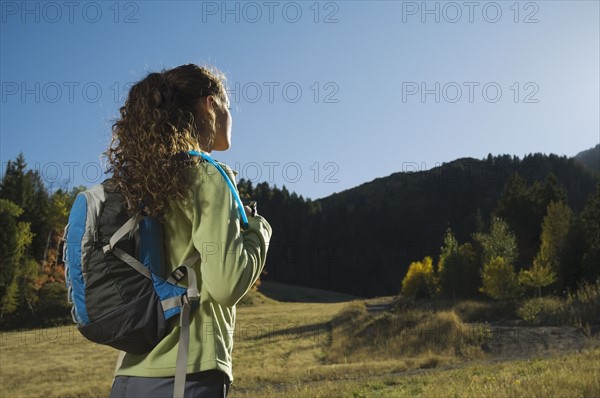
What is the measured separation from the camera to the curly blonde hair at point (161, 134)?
7.14 feet

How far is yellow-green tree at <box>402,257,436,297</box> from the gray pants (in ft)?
195

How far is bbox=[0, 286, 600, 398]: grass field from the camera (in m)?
8.62

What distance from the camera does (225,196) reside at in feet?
7.13

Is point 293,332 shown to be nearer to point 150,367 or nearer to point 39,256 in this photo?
point 39,256

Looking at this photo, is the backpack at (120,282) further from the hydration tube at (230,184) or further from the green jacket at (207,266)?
the hydration tube at (230,184)

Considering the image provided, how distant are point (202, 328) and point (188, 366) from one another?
0.15m

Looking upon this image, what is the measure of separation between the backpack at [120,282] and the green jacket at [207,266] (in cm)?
5

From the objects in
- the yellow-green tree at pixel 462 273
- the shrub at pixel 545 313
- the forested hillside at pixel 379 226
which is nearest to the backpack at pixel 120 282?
the shrub at pixel 545 313

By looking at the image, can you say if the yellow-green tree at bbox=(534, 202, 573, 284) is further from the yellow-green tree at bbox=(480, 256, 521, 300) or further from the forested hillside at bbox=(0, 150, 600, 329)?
the yellow-green tree at bbox=(480, 256, 521, 300)

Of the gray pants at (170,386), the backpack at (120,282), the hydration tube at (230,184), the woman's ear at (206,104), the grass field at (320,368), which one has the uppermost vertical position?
the woman's ear at (206,104)

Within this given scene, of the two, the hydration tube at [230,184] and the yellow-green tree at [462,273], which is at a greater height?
the hydration tube at [230,184]

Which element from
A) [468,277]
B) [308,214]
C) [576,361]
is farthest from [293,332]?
[308,214]

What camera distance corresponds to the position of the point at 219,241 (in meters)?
2.14

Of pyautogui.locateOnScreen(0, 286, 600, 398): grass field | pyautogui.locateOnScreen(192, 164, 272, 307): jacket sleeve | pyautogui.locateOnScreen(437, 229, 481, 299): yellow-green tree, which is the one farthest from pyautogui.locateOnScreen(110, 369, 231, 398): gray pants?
pyautogui.locateOnScreen(437, 229, 481, 299): yellow-green tree
